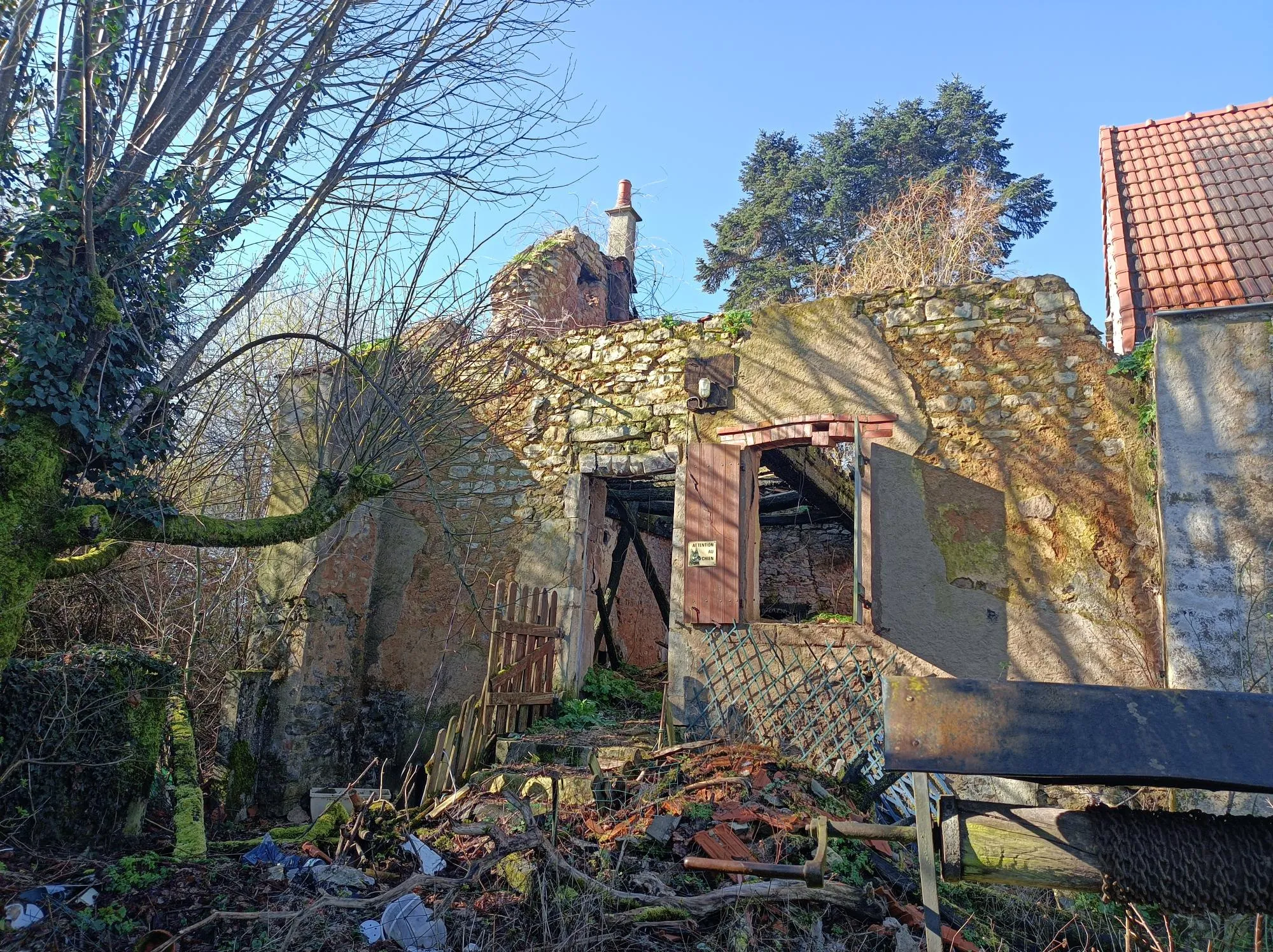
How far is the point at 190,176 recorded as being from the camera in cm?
432

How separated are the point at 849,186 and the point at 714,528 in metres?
16.4

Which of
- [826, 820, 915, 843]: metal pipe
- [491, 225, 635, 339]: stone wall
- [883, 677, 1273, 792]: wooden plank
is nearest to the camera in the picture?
[883, 677, 1273, 792]: wooden plank

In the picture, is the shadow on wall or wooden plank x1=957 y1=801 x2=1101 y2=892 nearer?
wooden plank x1=957 y1=801 x2=1101 y2=892

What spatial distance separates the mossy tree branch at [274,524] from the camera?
161 inches

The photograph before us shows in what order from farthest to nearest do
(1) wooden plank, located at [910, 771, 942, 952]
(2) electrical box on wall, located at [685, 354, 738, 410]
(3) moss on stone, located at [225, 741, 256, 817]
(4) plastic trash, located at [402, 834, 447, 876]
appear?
(2) electrical box on wall, located at [685, 354, 738, 410] → (3) moss on stone, located at [225, 741, 256, 817] → (4) plastic trash, located at [402, 834, 447, 876] → (1) wooden plank, located at [910, 771, 942, 952]

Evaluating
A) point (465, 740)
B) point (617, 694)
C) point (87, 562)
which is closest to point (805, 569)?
point (617, 694)

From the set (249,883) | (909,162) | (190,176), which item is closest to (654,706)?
(249,883)

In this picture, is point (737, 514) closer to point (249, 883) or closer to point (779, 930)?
point (779, 930)

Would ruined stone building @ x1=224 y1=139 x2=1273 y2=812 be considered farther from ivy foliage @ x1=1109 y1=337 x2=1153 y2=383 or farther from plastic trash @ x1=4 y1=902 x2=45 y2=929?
plastic trash @ x1=4 y1=902 x2=45 y2=929

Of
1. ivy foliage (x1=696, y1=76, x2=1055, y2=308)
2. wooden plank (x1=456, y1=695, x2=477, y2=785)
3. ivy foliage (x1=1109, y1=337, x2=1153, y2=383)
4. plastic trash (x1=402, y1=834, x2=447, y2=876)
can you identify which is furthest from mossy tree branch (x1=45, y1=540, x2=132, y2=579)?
ivy foliage (x1=696, y1=76, x2=1055, y2=308)

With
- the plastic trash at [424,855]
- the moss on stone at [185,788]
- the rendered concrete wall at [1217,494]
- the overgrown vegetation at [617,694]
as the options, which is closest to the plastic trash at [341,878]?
the plastic trash at [424,855]

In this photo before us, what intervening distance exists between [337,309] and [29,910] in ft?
11.8

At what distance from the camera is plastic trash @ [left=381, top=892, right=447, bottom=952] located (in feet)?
12.6

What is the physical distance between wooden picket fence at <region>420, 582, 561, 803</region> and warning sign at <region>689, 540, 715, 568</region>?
133 centimetres
